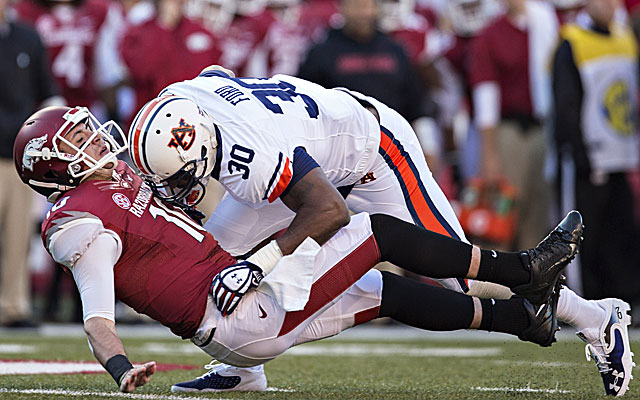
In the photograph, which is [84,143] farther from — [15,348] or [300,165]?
[15,348]

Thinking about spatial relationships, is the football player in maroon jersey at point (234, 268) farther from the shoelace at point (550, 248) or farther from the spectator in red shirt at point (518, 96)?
the spectator in red shirt at point (518, 96)

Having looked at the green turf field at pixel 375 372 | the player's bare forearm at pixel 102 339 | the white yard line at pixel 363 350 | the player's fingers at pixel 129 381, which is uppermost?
the player's bare forearm at pixel 102 339

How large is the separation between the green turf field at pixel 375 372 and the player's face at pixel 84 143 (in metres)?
0.76

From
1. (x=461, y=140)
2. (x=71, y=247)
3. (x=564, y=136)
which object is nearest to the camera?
(x=71, y=247)

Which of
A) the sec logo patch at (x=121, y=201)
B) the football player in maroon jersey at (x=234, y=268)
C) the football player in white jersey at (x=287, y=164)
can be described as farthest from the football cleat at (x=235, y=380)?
the sec logo patch at (x=121, y=201)

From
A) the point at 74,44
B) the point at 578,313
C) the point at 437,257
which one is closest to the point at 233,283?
the point at 437,257

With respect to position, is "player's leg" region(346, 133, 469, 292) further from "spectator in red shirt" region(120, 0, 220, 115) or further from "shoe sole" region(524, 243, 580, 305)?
"spectator in red shirt" region(120, 0, 220, 115)

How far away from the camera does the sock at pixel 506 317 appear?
3705 millimetres

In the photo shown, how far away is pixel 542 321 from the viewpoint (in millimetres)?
3689

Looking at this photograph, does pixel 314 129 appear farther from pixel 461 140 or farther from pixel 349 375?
pixel 461 140

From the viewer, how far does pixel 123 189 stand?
362 centimetres

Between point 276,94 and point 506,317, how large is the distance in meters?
1.08

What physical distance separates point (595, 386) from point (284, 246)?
1229 mm

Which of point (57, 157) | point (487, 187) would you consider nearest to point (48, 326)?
point (487, 187)
